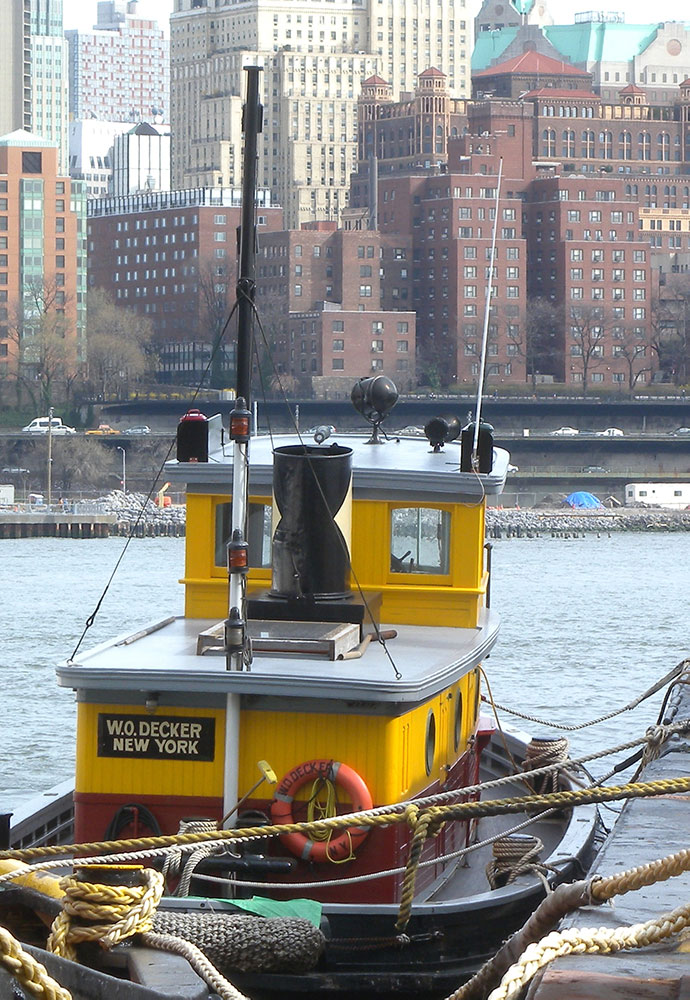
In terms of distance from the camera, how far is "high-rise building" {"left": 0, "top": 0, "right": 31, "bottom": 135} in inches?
7023

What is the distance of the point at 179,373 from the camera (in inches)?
5827

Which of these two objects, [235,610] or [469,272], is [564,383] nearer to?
[469,272]

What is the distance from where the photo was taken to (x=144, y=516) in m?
91.8

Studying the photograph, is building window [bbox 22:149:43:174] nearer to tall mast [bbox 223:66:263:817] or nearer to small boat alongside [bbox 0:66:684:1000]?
small boat alongside [bbox 0:66:684:1000]

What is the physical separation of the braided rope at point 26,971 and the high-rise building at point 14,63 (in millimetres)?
178790

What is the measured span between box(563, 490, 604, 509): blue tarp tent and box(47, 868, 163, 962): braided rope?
101 m

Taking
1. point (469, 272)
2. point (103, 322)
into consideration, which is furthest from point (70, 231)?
point (469, 272)

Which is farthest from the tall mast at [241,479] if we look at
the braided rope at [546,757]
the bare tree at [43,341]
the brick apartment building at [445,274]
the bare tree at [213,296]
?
the bare tree at [213,296]

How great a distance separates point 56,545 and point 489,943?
74.7 meters

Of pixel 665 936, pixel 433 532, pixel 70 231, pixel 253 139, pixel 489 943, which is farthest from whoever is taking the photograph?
pixel 70 231

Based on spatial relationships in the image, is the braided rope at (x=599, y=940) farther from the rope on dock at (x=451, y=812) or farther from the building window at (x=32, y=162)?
the building window at (x=32, y=162)

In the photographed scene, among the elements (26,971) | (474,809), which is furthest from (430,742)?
(26,971)

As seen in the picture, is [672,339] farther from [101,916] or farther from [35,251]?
[101,916]

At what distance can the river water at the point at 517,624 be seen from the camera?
30.3 metres
